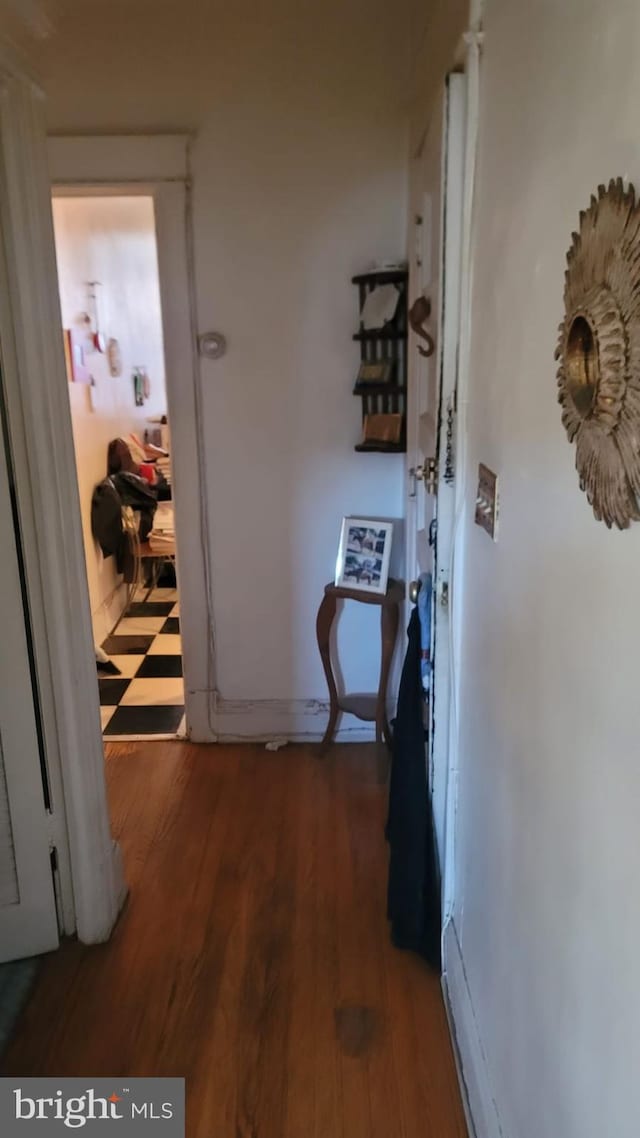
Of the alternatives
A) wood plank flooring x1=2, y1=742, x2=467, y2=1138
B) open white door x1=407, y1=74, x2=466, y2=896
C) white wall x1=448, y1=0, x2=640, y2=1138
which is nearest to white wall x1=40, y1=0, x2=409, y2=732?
open white door x1=407, y1=74, x2=466, y2=896

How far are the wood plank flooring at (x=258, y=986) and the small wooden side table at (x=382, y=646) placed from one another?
315mm

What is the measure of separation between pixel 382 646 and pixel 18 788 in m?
1.37

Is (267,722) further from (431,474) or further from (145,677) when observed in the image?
(431,474)

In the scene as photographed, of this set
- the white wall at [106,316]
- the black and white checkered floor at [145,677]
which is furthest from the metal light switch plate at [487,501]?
the white wall at [106,316]

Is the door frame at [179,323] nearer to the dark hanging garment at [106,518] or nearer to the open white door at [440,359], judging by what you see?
the open white door at [440,359]

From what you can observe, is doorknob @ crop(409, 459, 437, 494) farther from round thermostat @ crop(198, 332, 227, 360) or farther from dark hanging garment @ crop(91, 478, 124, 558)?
dark hanging garment @ crop(91, 478, 124, 558)

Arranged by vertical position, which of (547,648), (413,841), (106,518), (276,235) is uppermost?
(276,235)

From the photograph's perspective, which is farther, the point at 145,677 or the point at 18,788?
the point at 145,677

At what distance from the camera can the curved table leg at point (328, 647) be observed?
2.96 meters

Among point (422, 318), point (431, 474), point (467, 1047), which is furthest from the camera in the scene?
point (422, 318)

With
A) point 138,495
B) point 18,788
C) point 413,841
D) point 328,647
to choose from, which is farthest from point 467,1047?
point 138,495

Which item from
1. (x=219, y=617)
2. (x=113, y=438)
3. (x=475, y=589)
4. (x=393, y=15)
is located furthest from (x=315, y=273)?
(x=113, y=438)

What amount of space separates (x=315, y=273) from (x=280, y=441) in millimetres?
577

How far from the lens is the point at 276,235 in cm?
275
